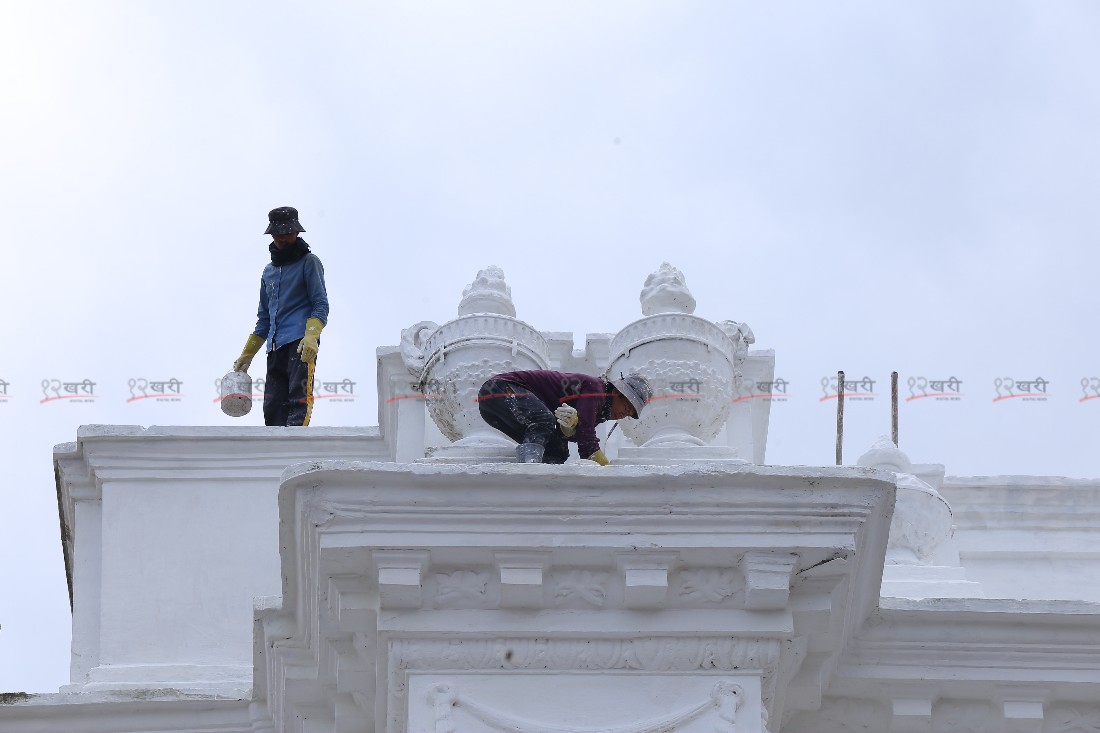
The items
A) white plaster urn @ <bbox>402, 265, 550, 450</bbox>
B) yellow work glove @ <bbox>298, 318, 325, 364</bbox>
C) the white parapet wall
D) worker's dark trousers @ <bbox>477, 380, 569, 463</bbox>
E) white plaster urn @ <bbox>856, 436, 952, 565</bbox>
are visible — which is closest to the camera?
worker's dark trousers @ <bbox>477, 380, 569, 463</bbox>

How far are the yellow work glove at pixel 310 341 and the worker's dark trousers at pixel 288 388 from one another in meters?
0.07

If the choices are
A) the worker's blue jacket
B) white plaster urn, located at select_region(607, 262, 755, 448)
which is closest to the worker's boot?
white plaster urn, located at select_region(607, 262, 755, 448)

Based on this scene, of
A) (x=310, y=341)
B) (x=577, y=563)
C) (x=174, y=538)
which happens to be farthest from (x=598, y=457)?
(x=310, y=341)

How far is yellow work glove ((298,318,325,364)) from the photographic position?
575 inches

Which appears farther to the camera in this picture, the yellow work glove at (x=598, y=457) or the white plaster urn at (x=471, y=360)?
the white plaster urn at (x=471, y=360)

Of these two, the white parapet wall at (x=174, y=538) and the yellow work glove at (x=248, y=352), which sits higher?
the yellow work glove at (x=248, y=352)

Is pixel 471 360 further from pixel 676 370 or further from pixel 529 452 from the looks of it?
pixel 529 452

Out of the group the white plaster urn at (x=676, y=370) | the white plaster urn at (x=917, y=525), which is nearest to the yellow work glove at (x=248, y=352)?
the white plaster urn at (x=676, y=370)

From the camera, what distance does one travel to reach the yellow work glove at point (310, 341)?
575 inches

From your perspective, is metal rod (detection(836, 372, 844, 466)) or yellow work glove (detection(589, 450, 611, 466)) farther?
metal rod (detection(836, 372, 844, 466))

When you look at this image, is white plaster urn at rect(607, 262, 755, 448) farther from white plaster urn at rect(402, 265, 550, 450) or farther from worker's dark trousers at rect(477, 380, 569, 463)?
worker's dark trousers at rect(477, 380, 569, 463)

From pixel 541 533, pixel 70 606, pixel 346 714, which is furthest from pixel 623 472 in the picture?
pixel 70 606

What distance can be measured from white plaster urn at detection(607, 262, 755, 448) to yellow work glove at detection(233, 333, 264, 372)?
333 cm

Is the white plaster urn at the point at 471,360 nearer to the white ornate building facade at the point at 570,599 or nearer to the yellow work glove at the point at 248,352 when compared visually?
the white ornate building facade at the point at 570,599
